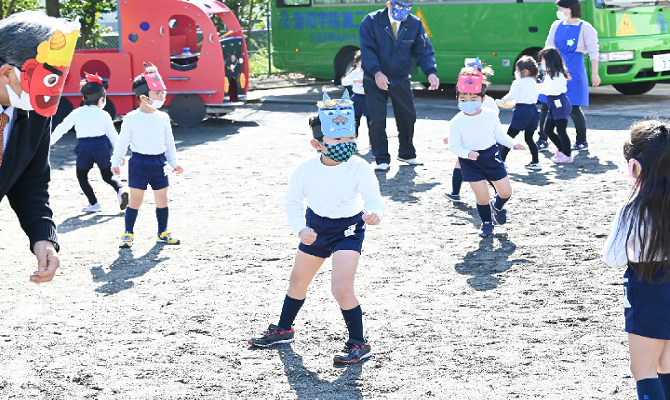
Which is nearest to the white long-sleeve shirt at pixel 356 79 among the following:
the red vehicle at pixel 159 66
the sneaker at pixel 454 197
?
the red vehicle at pixel 159 66

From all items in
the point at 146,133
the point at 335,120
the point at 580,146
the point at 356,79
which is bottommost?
the point at 580,146

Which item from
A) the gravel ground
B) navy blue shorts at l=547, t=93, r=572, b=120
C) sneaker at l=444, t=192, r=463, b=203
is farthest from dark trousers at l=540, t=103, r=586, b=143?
sneaker at l=444, t=192, r=463, b=203

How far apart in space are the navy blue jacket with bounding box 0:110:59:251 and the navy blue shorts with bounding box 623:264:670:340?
8.23 feet

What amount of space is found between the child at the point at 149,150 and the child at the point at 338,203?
2655 millimetres

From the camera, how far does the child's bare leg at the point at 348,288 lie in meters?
4.46

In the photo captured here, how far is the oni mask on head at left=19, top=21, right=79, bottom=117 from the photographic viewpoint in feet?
10.4

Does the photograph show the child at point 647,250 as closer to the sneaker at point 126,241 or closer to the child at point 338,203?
the child at point 338,203

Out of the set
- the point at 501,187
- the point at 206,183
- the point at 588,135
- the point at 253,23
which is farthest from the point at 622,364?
the point at 253,23

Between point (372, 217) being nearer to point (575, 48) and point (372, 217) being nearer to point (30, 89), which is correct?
point (30, 89)

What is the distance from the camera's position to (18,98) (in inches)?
125

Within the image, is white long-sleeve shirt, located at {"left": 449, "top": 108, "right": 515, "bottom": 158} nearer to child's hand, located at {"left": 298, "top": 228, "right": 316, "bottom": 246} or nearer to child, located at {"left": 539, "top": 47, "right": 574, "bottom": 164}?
child's hand, located at {"left": 298, "top": 228, "right": 316, "bottom": 246}

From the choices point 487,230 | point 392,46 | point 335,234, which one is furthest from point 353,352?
point 392,46

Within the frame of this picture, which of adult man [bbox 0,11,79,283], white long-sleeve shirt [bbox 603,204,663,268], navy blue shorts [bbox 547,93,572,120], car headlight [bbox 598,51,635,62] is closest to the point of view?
adult man [bbox 0,11,79,283]

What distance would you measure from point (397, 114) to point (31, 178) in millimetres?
7305
